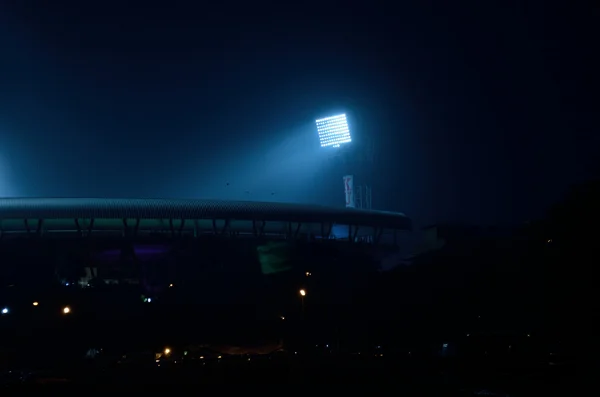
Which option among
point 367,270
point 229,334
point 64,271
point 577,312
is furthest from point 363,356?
point 64,271

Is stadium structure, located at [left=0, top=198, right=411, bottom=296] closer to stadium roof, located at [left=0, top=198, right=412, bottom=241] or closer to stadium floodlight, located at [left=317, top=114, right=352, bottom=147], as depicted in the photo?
stadium roof, located at [left=0, top=198, right=412, bottom=241]

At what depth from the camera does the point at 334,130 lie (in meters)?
52.6

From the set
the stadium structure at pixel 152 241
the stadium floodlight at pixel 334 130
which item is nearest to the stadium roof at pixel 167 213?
the stadium structure at pixel 152 241

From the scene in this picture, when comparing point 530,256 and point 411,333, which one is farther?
point 530,256

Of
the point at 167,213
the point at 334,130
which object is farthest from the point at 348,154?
the point at 167,213

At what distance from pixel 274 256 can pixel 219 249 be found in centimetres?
332

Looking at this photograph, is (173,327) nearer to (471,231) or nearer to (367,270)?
(367,270)

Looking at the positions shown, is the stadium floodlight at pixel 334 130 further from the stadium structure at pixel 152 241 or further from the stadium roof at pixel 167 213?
the stadium structure at pixel 152 241

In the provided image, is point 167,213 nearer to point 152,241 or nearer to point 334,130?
point 152,241

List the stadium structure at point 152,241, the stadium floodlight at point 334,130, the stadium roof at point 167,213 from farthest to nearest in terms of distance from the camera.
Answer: the stadium floodlight at point 334,130
the stadium structure at point 152,241
the stadium roof at point 167,213

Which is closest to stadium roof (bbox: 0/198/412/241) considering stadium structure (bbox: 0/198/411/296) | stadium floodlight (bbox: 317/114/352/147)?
stadium structure (bbox: 0/198/411/296)

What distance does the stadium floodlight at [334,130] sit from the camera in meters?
52.1

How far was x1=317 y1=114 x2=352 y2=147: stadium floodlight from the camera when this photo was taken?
2051 inches

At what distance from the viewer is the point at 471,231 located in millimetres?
41031
